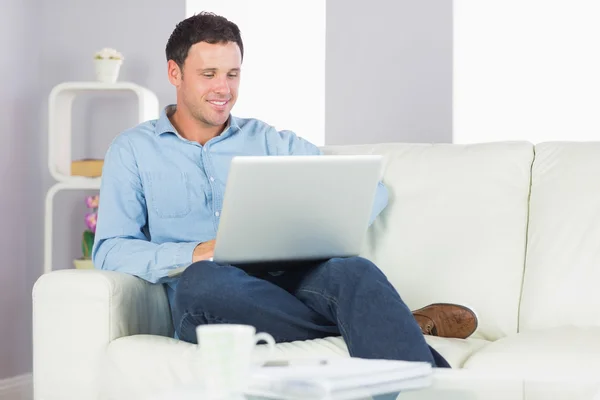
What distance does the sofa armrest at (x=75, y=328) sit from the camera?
2057 mm

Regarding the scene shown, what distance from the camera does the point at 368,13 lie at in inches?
142

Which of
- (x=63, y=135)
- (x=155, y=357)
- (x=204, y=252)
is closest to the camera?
(x=155, y=357)

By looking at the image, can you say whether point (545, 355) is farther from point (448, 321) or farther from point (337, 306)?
point (337, 306)

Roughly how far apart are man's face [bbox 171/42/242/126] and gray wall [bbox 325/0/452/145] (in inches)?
46.6

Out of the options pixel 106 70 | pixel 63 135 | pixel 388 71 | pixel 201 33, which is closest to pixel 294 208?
pixel 201 33

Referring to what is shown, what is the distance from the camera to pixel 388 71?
3574 millimetres

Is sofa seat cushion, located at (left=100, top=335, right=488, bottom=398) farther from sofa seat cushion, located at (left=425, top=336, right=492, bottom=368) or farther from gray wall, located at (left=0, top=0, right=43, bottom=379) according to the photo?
gray wall, located at (left=0, top=0, right=43, bottom=379)

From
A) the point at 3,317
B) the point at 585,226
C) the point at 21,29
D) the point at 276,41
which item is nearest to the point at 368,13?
the point at 276,41

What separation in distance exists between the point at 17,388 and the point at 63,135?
3.27 ft

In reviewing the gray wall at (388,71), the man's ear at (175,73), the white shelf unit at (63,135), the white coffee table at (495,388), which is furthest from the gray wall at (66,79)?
the white coffee table at (495,388)

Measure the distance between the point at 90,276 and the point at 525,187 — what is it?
3.72 feet

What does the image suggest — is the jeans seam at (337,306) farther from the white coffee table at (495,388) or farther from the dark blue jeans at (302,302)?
the white coffee table at (495,388)

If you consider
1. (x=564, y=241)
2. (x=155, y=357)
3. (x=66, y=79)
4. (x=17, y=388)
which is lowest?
(x=17, y=388)

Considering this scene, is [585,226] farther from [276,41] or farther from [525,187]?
[276,41]
